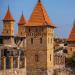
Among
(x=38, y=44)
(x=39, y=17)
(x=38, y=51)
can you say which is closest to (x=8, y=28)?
(x=39, y=17)

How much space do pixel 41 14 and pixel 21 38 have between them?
18.9m

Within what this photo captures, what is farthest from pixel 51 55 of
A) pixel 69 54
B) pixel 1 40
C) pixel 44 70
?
pixel 1 40

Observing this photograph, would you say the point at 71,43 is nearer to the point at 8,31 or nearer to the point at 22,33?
the point at 8,31

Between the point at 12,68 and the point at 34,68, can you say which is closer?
the point at 12,68

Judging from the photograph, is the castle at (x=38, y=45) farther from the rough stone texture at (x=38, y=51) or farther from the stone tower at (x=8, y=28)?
the stone tower at (x=8, y=28)

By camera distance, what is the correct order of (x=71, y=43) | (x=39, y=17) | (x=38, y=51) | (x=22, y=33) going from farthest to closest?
(x=22, y=33), (x=71, y=43), (x=39, y=17), (x=38, y=51)

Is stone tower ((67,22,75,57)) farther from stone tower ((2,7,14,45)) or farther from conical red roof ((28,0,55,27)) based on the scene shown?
conical red roof ((28,0,55,27))

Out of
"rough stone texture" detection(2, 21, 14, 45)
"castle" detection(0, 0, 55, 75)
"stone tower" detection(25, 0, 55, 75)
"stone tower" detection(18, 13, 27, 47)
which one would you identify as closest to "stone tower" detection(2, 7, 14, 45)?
"rough stone texture" detection(2, 21, 14, 45)

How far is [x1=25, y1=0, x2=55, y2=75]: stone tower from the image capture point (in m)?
34.4

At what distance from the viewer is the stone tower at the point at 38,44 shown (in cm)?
3441

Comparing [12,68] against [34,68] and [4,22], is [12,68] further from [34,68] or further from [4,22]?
[4,22]

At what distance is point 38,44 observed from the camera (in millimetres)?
34656

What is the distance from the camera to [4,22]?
52.4 meters

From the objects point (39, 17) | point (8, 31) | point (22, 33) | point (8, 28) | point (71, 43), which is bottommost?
point (71, 43)
